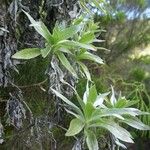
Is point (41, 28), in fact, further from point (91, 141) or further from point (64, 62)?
point (91, 141)

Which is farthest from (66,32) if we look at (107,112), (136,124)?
(136,124)

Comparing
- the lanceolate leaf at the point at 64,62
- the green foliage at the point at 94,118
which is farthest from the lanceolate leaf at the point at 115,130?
the lanceolate leaf at the point at 64,62

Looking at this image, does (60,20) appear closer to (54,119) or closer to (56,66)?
(56,66)

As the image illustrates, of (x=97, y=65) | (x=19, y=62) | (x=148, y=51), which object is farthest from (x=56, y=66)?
(x=148, y=51)

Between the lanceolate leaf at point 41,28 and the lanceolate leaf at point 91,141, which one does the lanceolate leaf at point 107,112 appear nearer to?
the lanceolate leaf at point 91,141

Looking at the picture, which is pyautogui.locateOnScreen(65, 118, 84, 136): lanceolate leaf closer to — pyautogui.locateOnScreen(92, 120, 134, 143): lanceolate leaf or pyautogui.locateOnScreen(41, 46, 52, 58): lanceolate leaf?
pyautogui.locateOnScreen(92, 120, 134, 143): lanceolate leaf
